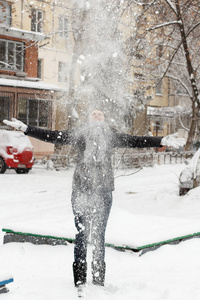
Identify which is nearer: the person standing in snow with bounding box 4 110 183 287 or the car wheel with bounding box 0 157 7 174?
the person standing in snow with bounding box 4 110 183 287

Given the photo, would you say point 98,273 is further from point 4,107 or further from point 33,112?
point 33,112

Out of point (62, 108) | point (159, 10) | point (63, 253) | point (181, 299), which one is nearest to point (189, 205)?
point (159, 10)

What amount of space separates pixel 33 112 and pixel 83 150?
966 inches

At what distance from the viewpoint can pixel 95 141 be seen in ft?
14.5

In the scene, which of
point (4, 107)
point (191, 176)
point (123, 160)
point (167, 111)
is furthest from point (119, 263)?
point (167, 111)

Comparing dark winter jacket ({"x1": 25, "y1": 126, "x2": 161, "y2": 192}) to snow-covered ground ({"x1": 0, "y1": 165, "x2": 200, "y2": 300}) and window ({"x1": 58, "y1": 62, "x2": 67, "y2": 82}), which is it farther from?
window ({"x1": 58, "y1": 62, "x2": 67, "y2": 82})

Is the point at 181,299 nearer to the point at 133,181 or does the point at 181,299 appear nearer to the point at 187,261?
the point at 187,261

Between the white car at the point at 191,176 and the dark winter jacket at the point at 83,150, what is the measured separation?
24.8 feet

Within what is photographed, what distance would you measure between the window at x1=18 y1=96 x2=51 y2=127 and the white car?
17333 mm

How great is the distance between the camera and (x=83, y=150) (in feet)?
14.6

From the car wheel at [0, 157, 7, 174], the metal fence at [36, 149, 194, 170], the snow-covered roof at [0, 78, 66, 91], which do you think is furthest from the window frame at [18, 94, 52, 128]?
the car wheel at [0, 157, 7, 174]

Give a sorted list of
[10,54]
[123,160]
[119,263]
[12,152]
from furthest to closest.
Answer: [10,54] → [123,160] → [12,152] → [119,263]

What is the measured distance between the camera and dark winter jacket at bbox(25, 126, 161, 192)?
4.33 meters

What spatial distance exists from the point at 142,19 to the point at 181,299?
8252 millimetres
